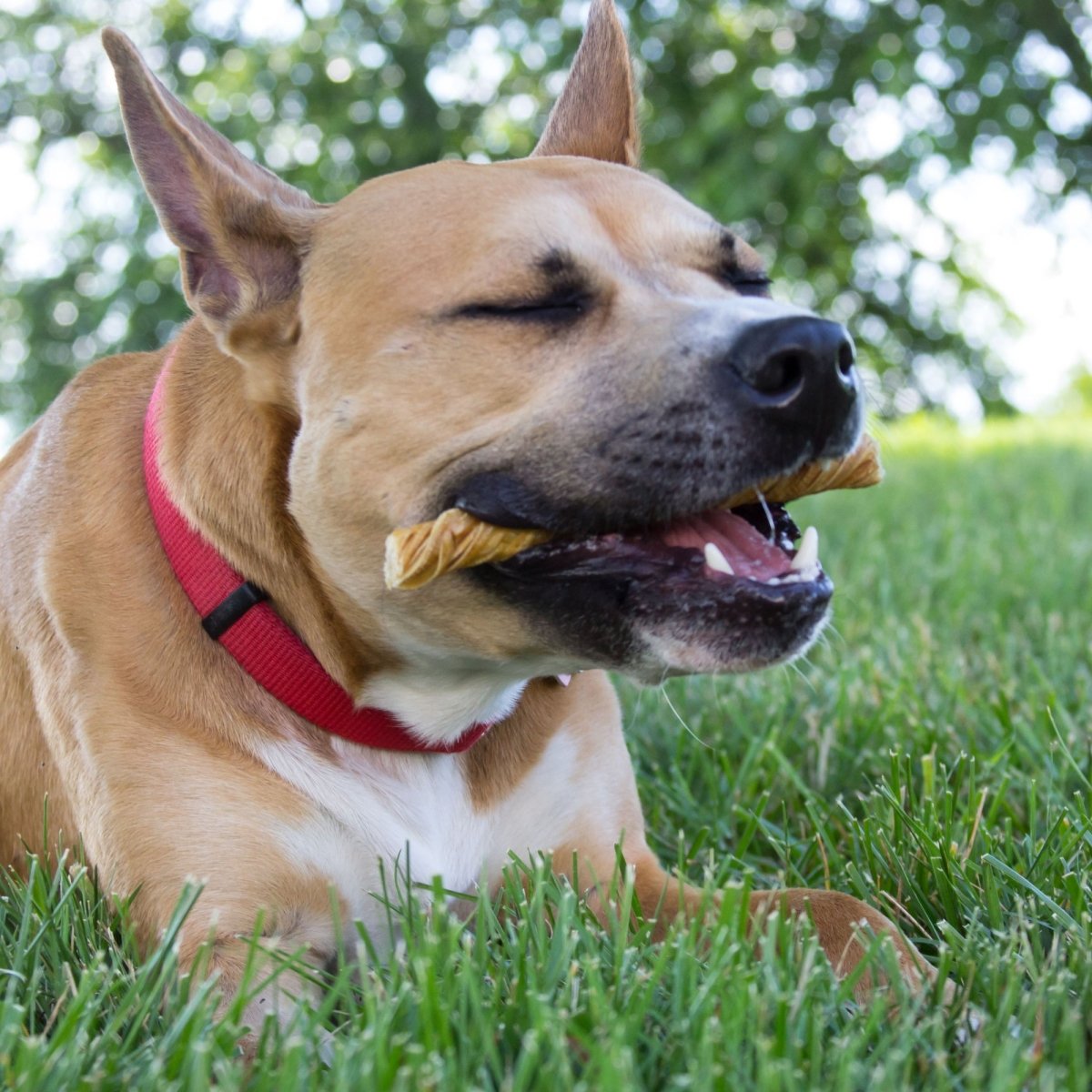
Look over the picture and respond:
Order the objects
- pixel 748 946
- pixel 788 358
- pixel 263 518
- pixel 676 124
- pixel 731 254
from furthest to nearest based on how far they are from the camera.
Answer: pixel 676 124
pixel 731 254
pixel 263 518
pixel 788 358
pixel 748 946

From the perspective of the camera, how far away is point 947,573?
16.3 ft

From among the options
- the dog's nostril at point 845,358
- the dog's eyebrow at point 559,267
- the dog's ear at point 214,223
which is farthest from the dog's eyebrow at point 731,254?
the dog's ear at point 214,223

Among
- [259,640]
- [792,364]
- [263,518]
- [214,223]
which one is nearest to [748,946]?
[792,364]

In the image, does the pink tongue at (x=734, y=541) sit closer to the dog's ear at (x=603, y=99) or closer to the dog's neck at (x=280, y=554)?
the dog's neck at (x=280, y=554)

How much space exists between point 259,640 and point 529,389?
2.17ft

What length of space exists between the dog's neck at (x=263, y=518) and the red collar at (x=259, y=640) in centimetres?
2

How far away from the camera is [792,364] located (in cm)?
214

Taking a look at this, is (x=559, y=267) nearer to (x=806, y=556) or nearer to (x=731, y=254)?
(x=731, y=254)

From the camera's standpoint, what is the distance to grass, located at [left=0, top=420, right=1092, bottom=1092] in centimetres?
169

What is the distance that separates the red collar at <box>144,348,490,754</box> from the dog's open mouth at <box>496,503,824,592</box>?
0.43 meters

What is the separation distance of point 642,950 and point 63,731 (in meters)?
1.15

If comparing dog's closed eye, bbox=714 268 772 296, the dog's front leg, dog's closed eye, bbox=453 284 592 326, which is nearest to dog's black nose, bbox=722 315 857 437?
dog's closed eye, bbox=453 284 592 326

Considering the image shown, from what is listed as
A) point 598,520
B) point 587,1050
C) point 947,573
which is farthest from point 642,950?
point 947,573

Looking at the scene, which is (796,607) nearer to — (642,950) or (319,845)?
(642,950)
